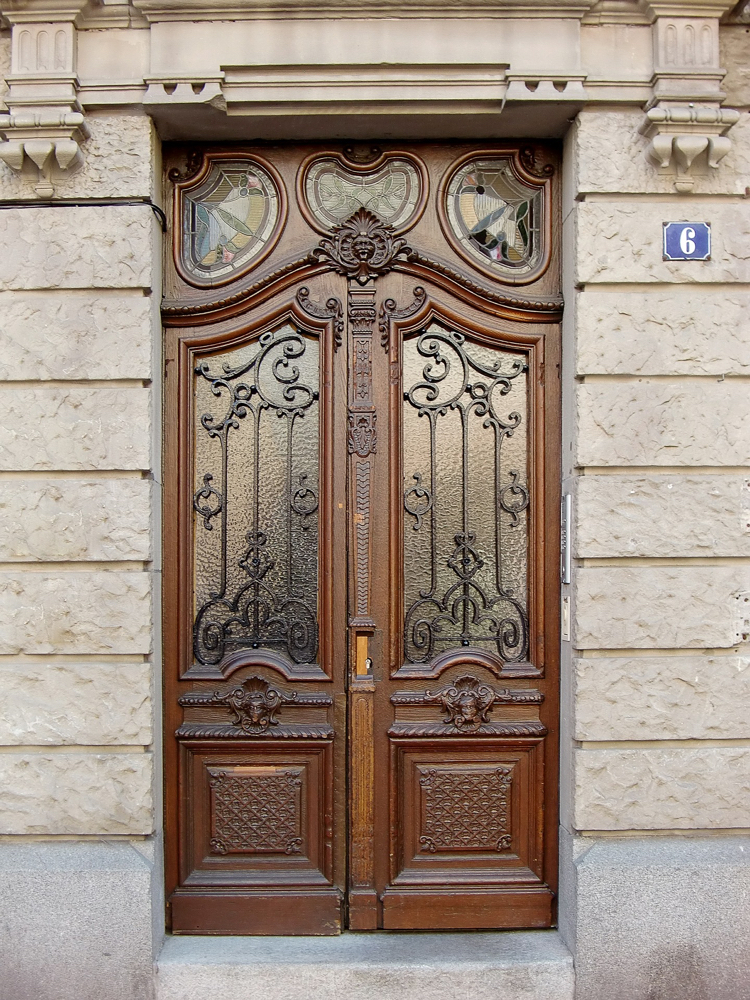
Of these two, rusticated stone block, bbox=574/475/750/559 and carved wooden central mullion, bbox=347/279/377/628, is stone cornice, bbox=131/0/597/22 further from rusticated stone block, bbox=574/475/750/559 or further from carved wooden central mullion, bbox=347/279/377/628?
rusticated stone block, bbox=574/475/750/559

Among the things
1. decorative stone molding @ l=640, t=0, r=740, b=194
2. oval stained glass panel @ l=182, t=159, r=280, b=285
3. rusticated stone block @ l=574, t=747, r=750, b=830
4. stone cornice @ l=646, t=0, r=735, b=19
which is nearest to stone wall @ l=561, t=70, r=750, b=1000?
rusticated stone block @ l=574, t=747, r=750, b=830

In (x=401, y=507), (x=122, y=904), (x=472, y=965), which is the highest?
(x=401, y=507)

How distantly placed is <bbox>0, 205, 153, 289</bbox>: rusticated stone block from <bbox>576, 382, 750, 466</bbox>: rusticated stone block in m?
2.24

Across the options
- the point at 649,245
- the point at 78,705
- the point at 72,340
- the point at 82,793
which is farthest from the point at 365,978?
the point at 649,245

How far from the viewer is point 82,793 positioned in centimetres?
394

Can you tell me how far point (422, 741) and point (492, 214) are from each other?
2.73 metres

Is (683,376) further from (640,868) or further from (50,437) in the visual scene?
(50,437)

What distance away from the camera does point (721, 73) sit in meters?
3.93

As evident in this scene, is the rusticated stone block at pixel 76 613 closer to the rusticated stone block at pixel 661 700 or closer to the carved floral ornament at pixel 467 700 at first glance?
the carved floral ornament at pixel 467 700

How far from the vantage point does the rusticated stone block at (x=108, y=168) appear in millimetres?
4023

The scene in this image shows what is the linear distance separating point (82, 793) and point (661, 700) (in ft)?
9.07

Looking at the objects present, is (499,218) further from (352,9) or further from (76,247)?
(76,247)

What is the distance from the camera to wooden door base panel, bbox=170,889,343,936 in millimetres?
4195

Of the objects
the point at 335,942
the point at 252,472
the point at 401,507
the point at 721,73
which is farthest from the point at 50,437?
the point at 721,73
